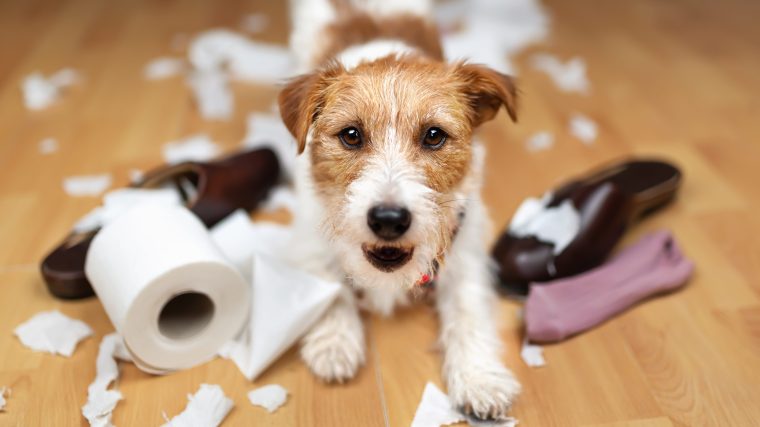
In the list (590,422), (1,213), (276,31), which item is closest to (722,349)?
(590,422)

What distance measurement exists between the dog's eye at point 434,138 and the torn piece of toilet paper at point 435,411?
0.74 metres

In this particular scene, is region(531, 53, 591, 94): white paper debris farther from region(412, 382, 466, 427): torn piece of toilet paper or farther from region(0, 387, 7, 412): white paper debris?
region(0, 387, 7, 412): white paper debris

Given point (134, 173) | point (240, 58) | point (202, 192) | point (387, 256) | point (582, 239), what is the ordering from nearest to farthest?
point (387, 256) < point (582, 239) < point (202, 192) < point (134, 173) < point (240, 58)

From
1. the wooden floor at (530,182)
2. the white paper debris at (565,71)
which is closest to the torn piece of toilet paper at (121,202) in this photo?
the wooden floor at (530,182)

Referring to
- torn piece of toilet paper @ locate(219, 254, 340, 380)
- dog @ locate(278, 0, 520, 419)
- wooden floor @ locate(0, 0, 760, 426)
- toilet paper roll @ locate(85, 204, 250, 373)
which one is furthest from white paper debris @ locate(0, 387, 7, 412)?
dog @ locate(278, 0, 520, 419)

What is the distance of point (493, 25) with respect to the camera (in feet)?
14.7

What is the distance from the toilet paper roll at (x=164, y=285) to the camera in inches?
78.0

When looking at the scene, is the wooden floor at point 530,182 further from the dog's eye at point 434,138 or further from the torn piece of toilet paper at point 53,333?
the dog's eye at point 434,138

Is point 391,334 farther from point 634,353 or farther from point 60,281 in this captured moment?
point 60,281

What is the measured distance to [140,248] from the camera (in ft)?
6.68

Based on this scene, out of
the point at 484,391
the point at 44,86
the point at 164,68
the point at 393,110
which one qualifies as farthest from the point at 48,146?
the point at 484,391

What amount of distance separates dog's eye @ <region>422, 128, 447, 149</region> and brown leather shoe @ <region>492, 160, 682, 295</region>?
61 cm

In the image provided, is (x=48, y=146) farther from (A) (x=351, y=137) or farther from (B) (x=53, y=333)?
(A) (x=351, y=137)

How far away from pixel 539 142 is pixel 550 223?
0.94 m
